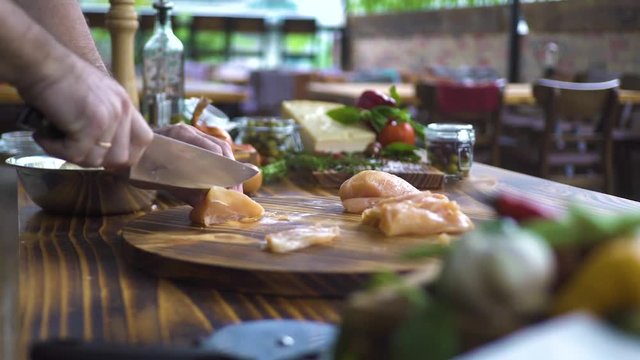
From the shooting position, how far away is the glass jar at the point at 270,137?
8.18 feet

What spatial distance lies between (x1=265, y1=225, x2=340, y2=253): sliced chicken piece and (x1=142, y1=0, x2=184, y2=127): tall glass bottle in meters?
1.18

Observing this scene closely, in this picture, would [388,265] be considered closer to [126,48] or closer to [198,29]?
[126,48]

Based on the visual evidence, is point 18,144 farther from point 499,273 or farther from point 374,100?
point 499,273

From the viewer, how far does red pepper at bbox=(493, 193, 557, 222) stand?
830 millimetres

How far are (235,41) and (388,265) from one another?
11.3 metres

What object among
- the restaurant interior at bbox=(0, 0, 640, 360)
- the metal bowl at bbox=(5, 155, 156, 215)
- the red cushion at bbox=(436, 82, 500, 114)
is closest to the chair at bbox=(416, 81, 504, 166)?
the red cushion at bbox=(436, 82, 500, 114)

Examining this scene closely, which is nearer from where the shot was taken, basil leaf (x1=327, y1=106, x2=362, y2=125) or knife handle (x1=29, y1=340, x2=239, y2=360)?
knife handle (x1=29, y1=340, x2=239, y2=360)

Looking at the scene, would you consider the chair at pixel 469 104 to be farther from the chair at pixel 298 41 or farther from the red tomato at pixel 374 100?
the chair at pixel 298 41

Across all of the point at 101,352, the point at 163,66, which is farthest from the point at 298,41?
the point at 101,352

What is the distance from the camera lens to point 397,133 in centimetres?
254

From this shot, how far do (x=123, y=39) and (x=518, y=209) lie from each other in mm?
1712

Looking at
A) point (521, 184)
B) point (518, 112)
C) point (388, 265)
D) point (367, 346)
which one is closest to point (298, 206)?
point (388, 265)

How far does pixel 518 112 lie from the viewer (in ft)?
25.0

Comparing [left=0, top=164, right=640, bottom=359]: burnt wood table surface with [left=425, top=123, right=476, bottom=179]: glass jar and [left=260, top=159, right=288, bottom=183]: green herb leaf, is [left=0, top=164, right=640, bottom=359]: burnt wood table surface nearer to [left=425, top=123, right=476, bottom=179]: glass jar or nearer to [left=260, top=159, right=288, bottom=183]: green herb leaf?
[left=260, top=159, right=288, bottom=183]: green herb leaf
